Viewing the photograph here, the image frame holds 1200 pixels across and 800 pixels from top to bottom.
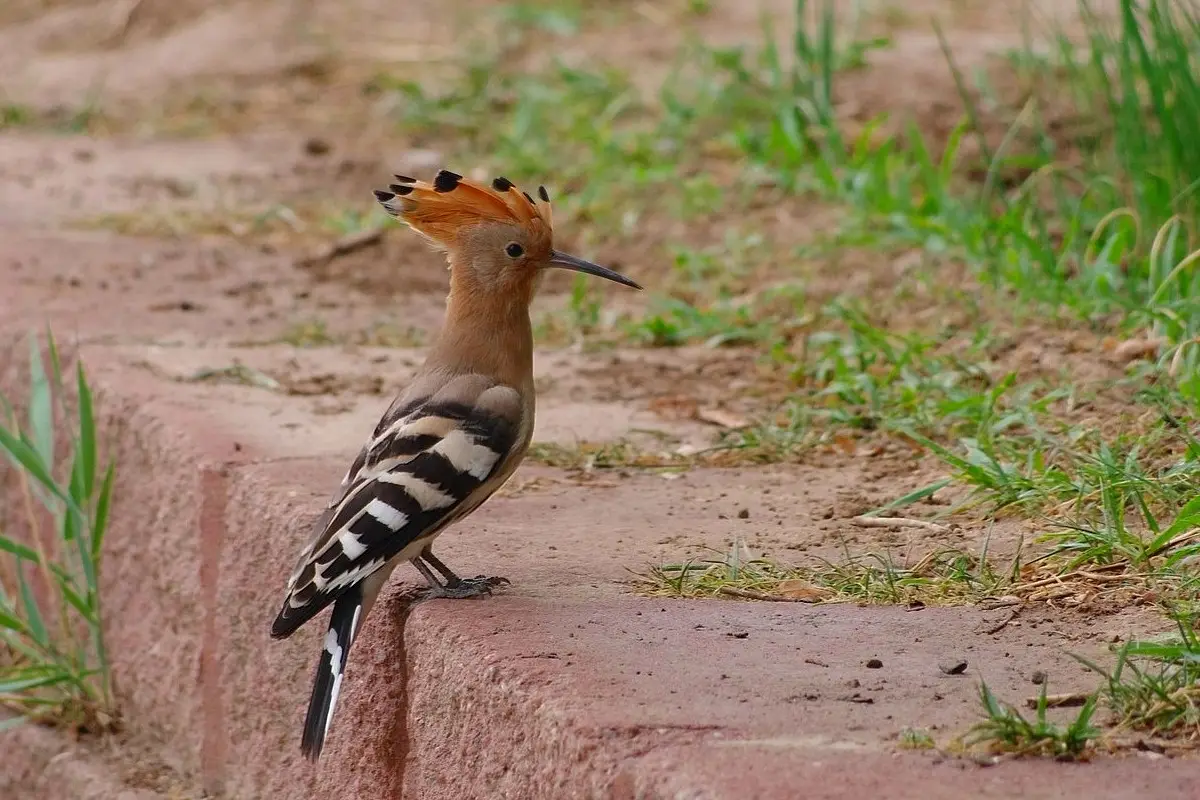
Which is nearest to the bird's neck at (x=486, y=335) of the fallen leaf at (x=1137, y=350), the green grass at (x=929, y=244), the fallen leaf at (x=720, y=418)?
the green grass at (x=929, y=244)

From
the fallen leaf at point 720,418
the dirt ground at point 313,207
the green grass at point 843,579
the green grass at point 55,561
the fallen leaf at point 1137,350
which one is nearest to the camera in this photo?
the green grass at point 843,579

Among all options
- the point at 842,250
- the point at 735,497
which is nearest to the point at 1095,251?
the point at 842,250

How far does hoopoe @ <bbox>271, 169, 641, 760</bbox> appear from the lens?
2.92 meters

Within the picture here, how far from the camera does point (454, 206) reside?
343 centimetres

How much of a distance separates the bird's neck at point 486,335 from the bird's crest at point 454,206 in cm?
9

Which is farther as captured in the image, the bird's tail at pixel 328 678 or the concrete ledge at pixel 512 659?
the bird's tail at pixel 328 678

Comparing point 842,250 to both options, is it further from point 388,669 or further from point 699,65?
point 388,669

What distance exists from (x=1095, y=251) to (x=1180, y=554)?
2149mm

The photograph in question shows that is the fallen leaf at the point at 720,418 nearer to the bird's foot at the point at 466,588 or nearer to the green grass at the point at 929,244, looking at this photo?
the green grass at the point at 929,244

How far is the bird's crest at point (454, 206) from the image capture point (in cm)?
340

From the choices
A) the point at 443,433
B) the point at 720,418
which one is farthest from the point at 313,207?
the point at 443,433

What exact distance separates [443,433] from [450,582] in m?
0.27

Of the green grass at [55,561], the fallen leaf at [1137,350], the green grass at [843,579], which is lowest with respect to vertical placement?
the green grass at [55,561]

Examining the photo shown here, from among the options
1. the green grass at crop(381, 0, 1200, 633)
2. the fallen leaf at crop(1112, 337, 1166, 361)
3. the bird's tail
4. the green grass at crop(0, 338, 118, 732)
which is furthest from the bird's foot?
the fallen leaf at crop(1112, 337, 1166, 361)
